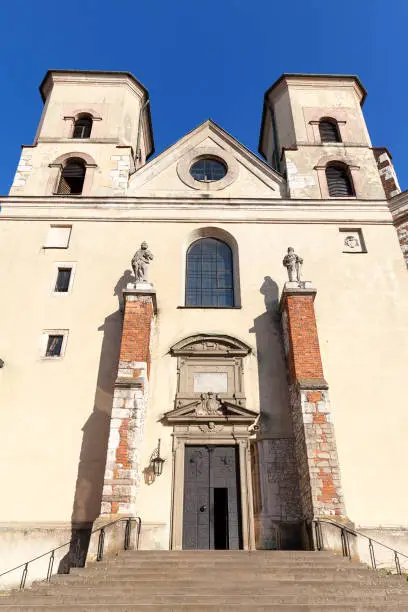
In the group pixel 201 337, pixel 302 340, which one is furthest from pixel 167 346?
pixel 302 340

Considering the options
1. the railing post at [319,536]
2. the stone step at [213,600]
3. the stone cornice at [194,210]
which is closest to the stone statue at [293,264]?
the stone cornice at [194,210]

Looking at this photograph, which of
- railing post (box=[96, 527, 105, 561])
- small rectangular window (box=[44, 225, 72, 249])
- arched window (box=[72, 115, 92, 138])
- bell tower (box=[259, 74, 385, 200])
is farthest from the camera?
arched window (box=[72, 115, 92, 138])

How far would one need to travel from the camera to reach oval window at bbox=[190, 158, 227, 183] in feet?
61.1

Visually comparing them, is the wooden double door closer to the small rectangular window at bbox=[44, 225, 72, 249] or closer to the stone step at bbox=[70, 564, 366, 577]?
the stone step at bbox=[70, 564, 366, 577]

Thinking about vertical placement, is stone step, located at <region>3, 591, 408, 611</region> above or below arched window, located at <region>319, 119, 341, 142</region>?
below

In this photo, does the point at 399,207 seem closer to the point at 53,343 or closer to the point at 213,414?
the point at 213,414

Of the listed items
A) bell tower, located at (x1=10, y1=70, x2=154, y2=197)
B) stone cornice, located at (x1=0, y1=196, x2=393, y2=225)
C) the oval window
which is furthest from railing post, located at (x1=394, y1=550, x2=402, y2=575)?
bell tower, located at (x1=10, y1=70, x2=154, y2=197)

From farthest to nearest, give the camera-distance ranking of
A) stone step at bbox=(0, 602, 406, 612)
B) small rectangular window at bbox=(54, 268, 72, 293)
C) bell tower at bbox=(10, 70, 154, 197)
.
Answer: bell tower at bbox=(10, 70, 154, 197) < small rectangular window at bbox=(54, 268, 72, 293) < stone step at bbox=(0, 602, 406, 612)

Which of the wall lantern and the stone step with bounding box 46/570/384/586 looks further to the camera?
the wall lantern

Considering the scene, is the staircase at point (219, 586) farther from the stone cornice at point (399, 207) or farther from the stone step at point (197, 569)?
the stone cornice at point (399, 207)

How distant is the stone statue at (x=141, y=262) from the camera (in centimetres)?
1382

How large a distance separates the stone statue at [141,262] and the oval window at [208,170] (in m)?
5.45

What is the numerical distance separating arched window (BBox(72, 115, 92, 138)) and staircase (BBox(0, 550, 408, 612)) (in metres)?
16.8

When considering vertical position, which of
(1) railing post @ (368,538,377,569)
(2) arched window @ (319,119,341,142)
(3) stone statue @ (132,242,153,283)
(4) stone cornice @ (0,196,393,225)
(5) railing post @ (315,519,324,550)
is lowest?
(1) railing post @ (368,538,377,569)
